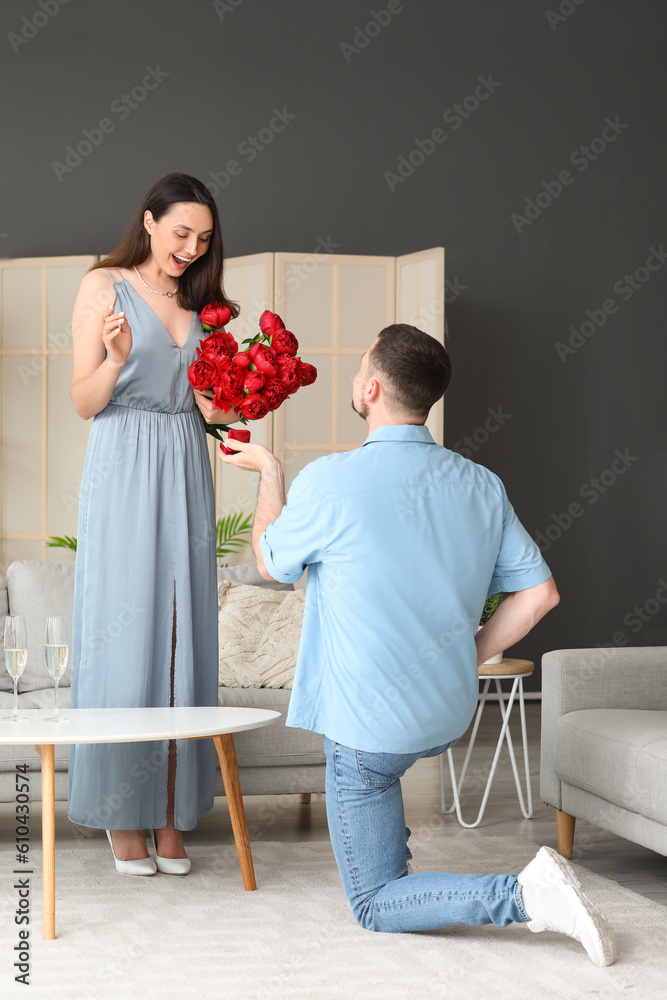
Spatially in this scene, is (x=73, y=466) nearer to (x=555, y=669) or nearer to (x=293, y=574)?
(x=555, y=669)

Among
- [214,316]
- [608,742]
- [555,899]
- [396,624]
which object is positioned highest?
[214,316]

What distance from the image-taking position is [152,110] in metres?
5.97

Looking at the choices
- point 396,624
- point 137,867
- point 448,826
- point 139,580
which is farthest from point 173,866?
point 396,624

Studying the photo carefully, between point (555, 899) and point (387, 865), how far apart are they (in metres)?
0.36

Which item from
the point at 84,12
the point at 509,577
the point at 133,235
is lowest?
the point at 509,577

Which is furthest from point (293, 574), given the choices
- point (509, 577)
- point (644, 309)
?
point (644, 309)

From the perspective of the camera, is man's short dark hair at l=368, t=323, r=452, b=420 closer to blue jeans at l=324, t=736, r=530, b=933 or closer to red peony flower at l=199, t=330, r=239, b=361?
red peony flower at l=199, t=330, r=239, b=361

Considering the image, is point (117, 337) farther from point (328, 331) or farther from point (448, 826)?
point (328, 331)

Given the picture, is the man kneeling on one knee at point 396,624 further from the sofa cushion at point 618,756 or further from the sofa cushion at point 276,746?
the sofa cushion at point 276,746

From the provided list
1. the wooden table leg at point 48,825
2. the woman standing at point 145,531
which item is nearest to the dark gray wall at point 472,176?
the woman standing at point 145,531

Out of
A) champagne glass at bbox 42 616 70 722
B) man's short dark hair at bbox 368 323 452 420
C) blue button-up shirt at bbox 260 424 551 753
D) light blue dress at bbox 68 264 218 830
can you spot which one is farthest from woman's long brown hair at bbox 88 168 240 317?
champagne glass at bbox 42 616 70 722

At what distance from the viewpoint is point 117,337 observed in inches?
103

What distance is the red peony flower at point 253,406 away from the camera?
2.56 metres

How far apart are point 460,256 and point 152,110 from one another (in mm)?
1944
